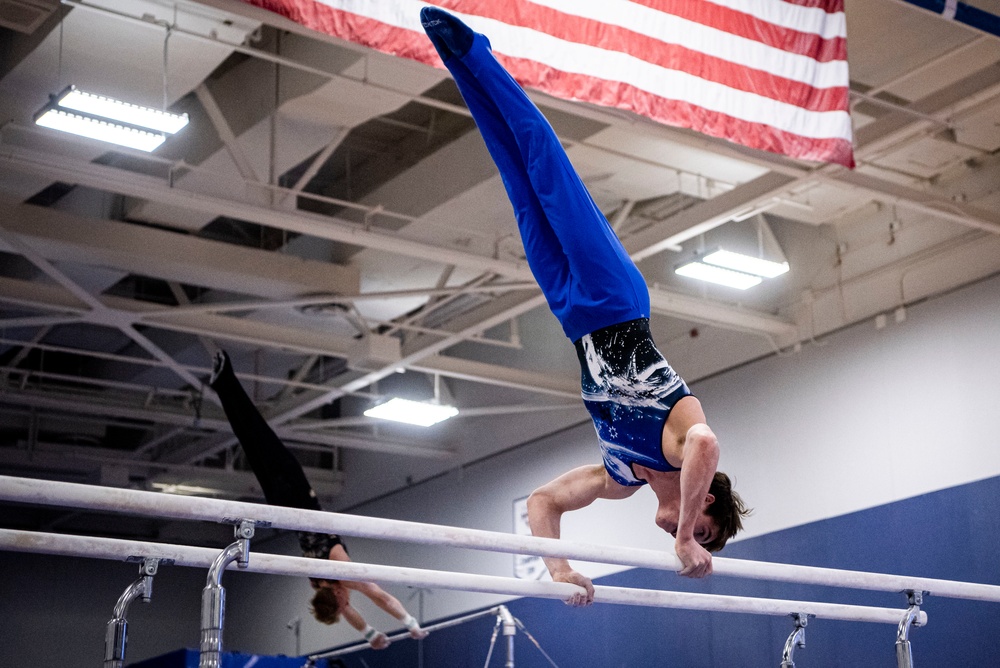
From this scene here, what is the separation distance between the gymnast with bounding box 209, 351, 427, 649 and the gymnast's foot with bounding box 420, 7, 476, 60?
369 cm

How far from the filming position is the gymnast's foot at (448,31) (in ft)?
12.6

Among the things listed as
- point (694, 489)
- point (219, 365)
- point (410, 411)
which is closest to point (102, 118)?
point (219, 365)

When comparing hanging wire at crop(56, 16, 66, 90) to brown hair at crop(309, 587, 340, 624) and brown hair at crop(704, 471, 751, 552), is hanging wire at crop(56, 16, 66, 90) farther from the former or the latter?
brown hair at crop(704, 471, 751, 552)

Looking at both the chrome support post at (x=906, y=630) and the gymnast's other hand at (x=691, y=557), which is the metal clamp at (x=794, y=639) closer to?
the chrome support post at (x=906, y=630)

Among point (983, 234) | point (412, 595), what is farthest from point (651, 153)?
point (412, 595)

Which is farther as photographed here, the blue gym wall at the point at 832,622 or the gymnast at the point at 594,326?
the blue gym wall at the point at 832,622

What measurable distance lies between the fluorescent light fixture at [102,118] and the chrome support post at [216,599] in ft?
13.3

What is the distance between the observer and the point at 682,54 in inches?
222

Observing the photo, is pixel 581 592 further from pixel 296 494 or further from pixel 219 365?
pixel 219 365

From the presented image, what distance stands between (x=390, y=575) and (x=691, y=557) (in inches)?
34.4

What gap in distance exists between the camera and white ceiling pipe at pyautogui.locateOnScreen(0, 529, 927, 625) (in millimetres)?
2857

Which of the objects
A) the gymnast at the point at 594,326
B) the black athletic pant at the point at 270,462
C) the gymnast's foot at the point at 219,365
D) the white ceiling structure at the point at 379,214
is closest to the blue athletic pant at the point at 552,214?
the gymnast at the point at 594,326

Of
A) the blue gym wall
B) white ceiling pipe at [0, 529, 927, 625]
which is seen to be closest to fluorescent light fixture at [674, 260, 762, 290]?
the blue gym wall

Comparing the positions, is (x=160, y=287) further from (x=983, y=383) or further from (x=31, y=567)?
(x=983, y=383)
